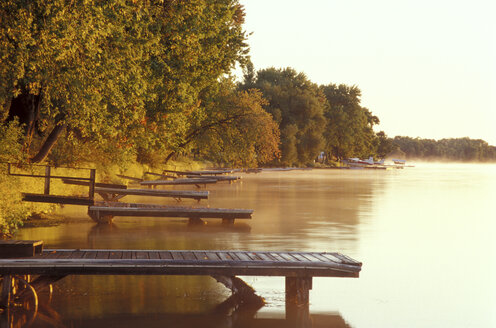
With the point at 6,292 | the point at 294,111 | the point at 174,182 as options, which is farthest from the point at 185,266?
the point at 294,111

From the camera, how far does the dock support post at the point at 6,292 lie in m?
10.5

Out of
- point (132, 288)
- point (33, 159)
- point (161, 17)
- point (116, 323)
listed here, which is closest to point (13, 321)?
point (116, 323)

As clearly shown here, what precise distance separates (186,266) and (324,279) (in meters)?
4.11

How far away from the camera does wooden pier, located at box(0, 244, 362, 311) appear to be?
1043 cm

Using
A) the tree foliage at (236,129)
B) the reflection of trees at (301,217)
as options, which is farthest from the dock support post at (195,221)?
the tree foliage at (236,129)

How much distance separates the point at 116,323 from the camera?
10.0 metres

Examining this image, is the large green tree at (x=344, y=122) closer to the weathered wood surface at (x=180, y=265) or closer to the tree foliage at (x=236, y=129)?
the tree foliage at (x=236, y=129)

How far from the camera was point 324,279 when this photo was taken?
13781mm

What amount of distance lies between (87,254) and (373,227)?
14.9m

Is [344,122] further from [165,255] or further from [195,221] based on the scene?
[165,255]

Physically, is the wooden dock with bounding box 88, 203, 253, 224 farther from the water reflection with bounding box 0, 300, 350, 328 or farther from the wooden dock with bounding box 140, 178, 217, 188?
the wooden dock with bounding box 140, 178, 217, 188

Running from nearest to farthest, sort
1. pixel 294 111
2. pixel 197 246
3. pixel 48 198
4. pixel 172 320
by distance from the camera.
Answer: pixel 172 320 < pixel 197 246 < pixel 48 198 < pixel 294 111

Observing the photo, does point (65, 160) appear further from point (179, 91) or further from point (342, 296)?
point (342, 296)

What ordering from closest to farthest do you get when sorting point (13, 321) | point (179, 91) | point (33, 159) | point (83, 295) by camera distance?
1. point (13, 321)
2. point (83, 295)
3. point (33, 159)
4. point (179, 91)
